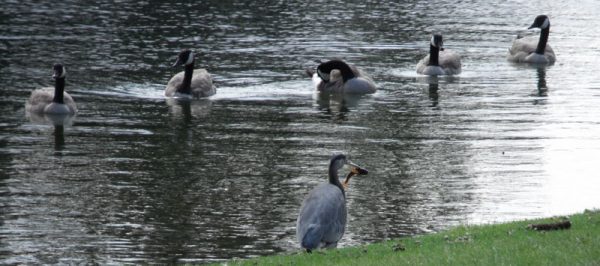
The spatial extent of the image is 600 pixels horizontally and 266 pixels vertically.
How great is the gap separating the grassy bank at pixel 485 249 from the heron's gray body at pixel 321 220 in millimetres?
234

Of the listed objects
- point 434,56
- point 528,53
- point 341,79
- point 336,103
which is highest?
point 434,56

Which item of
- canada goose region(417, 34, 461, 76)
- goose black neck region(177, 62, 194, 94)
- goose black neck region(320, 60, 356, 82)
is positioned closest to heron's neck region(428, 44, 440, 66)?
canada goose region(417, 34, 461, 76)

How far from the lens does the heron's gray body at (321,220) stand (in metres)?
15.6

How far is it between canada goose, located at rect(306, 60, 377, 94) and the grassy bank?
18578 mm

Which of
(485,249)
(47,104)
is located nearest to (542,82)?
(47,104)

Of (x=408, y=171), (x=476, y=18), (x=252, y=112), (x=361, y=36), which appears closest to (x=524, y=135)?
(x=408, y=171)

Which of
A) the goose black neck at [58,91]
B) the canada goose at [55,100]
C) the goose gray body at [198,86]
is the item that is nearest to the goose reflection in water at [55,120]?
the canada goose at [55,100]

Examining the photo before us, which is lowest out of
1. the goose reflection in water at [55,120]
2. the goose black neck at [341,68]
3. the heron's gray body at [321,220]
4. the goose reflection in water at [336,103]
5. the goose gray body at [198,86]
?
the goose reflection in water at [336,103]

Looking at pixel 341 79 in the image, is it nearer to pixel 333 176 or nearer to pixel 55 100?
pixel 55 100

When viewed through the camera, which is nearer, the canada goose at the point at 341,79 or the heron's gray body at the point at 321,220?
the heron's gray body at the point at 321,220

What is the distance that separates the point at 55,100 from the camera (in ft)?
101

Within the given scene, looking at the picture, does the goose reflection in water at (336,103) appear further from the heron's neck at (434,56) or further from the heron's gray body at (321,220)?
the heron's gray body at (321,220)

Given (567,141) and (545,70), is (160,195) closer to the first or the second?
(567,141)

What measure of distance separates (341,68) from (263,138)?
9.09 meters
